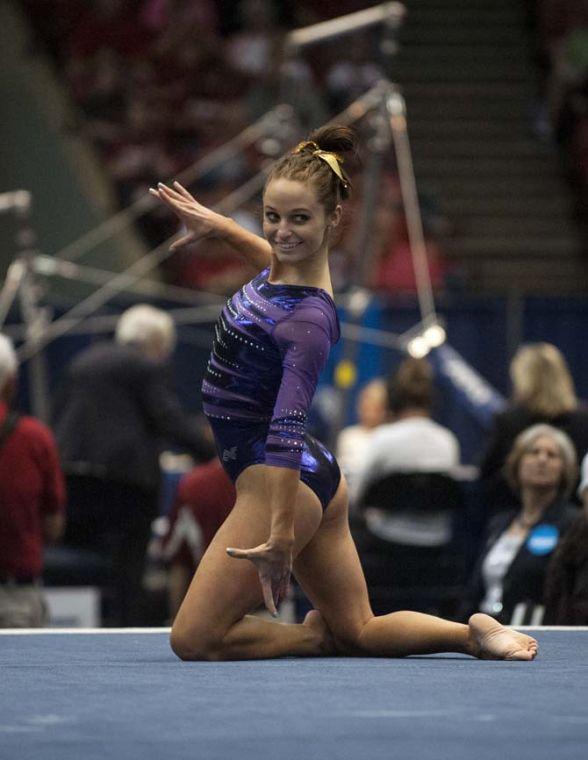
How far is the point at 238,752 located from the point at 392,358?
7214mm

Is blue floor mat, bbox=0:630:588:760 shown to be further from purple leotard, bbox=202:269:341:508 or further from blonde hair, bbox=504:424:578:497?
blonde hair, bbox=504:424:578:497

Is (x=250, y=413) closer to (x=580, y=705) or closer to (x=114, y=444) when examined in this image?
(x=580, y=705)

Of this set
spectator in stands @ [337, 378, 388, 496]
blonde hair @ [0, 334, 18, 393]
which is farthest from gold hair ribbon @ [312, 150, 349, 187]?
spectator in stands @ [337, 378, 388, 496]

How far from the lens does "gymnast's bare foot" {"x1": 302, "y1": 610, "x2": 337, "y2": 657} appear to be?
3977mm

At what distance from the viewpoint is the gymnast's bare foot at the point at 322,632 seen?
13.0 ft

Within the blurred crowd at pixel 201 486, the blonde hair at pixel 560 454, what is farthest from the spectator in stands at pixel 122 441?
the blonde hair at pixel 560 454

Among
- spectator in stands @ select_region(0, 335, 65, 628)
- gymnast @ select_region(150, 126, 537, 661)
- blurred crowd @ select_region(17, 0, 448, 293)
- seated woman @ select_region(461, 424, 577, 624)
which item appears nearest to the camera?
gymnast @ select_region(150, 126, 537, 661)

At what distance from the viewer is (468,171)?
44.0 ft

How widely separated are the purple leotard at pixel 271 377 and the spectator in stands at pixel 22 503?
197 cm

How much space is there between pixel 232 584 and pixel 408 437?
11.1ft

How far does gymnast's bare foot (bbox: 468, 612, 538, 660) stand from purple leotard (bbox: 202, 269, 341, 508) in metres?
0.45

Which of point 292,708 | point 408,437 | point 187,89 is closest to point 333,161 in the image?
point 292,708

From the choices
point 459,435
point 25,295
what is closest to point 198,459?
point 25,295

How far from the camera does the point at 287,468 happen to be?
139 inches
